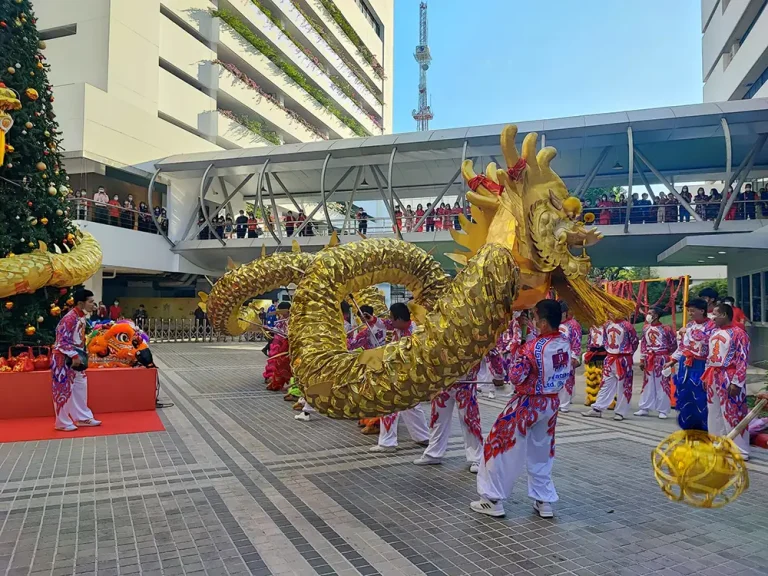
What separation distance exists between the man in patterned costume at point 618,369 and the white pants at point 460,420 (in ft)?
12.1

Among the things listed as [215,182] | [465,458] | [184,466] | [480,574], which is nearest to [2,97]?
[184,466]

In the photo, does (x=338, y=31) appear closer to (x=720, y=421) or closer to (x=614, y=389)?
(x=614, y=389)

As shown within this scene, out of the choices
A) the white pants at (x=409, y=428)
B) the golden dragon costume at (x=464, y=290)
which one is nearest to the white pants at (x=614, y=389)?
the white pants at (x=409, y=428)

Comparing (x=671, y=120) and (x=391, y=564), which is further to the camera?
(x=671, y=120)

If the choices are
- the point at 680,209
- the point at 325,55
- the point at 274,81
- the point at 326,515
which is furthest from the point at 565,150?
the point at 325,55

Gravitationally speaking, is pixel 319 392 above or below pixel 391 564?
above

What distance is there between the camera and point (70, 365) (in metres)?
6.32

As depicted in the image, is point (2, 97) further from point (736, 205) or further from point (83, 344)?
point (736, 205)

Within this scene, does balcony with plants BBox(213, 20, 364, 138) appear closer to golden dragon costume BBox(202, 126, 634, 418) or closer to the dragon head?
golden dragon costume BBox(202, 126, 634, 418)

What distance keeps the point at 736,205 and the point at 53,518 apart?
1660 cm

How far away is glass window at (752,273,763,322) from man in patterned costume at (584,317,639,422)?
24.1 ft

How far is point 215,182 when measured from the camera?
72.7 feet

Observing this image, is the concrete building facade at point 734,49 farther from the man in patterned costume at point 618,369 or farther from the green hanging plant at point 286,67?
the green hanging plant at point 286,67

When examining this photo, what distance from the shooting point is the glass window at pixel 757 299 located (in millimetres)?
13329
